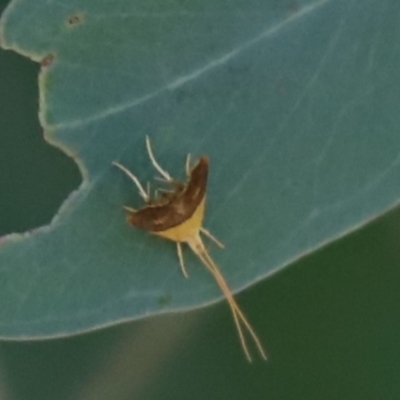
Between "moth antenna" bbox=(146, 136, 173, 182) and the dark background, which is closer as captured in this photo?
"moth antenna" bbox=(146, 136, 173, 182)

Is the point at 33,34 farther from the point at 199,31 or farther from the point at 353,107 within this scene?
the point at 353,107

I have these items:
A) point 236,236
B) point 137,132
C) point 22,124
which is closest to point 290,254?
point 236,236

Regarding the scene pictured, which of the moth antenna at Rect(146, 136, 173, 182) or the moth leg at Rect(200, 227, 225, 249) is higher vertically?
the moth antenna at Rect(146, 136, 173, 182)

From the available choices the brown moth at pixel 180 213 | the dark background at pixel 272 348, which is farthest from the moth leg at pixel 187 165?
the dark background at pixel 272 348

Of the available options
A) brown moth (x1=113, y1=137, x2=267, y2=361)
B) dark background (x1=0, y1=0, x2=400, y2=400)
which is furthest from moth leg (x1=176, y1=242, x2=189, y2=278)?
dark background (x1=0, y1=0, x2=400, y2=400)

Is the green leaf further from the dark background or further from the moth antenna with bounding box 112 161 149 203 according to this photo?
the dark background

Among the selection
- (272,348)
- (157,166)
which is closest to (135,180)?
(157,166)
